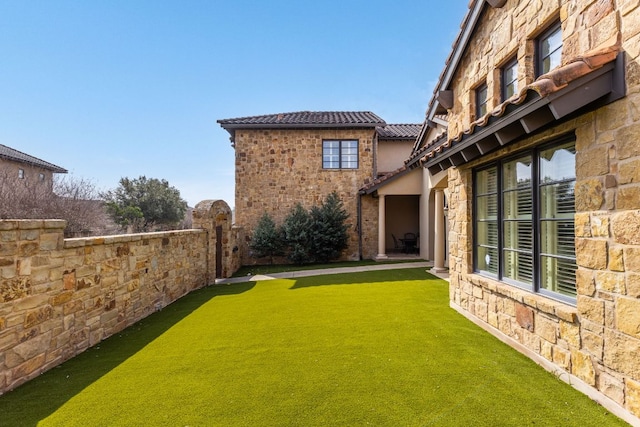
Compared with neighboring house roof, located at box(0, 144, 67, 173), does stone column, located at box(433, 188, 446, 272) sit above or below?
below

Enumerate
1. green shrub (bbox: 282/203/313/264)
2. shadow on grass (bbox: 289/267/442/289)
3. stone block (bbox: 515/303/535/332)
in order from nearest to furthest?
stone block (bbox: 515/303/535/332) < shadow on grass (bbox: 289/267/442/289) < green shrub (bbox: 282/203/313/264)

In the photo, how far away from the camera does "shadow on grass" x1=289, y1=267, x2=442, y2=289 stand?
920cm

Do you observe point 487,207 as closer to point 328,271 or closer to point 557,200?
point 557,200

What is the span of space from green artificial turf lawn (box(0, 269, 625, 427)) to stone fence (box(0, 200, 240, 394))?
0.93 feet

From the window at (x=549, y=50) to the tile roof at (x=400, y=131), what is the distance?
12229 mm

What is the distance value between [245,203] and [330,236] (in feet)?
15.7

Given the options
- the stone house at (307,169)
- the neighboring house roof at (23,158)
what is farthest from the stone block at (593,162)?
the neighboring house roof at (23,158)

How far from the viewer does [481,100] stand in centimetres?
557

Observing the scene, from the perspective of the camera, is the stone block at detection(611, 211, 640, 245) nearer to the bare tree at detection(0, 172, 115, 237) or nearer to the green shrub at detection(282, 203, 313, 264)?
the green shrub at detection(282, 203, 313, 264)

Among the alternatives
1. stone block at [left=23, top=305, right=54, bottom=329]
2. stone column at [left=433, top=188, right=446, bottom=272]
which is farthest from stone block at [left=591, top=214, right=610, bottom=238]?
stone column at [left=433, top=188, right=446, bottom=272]

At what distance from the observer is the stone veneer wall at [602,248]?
103 inches

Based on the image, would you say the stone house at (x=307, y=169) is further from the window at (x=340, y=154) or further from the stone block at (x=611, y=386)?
the stone block at (x=611, y=386)

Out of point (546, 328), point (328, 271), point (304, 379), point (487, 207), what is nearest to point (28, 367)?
point (304, 379)

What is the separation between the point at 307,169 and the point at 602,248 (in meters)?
12.8
